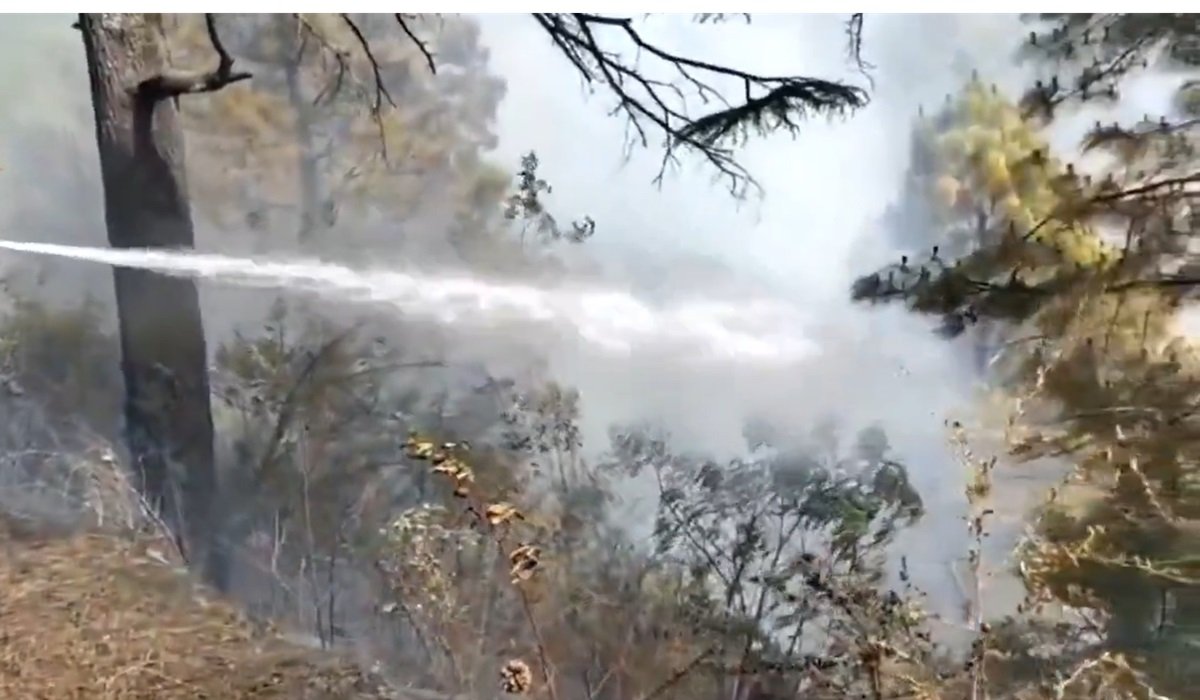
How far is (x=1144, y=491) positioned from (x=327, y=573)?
91 cm

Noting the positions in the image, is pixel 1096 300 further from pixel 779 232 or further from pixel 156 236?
pixel 156 236

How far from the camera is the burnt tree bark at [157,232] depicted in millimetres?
1368

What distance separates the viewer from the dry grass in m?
1.35

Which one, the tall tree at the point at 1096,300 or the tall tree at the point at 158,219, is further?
the tall tree at the point at 158,219

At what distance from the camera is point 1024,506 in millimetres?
1285

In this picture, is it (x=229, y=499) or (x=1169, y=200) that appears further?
(x=229, y=499)

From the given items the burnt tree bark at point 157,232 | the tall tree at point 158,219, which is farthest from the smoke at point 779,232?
the burnt tree bark at point 157,232

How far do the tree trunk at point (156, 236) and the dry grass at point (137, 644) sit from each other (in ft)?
0.18

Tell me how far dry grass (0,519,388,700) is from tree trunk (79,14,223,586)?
5cm

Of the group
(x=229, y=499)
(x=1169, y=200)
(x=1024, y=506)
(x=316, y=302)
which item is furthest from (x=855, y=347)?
(x=229, y=499)

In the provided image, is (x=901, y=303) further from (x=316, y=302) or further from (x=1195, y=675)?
(x=316, y=302)

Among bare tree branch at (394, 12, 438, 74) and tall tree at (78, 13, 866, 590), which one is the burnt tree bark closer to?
tall tree at (78, 13, 866, 590)

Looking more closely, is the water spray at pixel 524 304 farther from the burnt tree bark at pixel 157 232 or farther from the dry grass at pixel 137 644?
the dry grass at pixel 137 644

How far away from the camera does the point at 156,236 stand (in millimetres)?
1367
